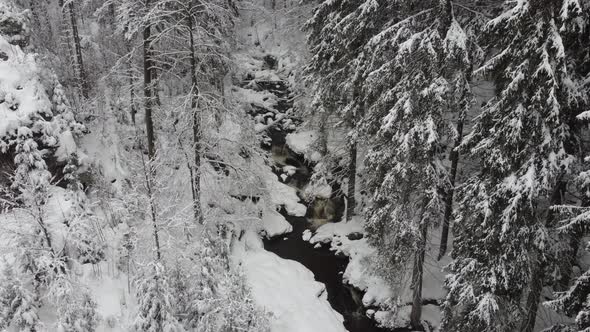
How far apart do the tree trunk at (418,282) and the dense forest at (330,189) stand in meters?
0.10

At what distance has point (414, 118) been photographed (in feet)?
35.8

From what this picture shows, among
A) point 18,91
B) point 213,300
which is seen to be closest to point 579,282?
point 213,300

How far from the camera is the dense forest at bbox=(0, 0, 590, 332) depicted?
8.26m

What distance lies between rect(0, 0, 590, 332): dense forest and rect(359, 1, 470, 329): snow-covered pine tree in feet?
0.21

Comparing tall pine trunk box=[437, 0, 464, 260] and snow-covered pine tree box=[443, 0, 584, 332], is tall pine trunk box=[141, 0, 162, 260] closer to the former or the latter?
snow-covered pine tree box=[443, 0, 584, 332]

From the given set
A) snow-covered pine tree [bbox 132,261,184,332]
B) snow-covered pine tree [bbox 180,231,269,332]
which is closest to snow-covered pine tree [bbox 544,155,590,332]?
snow-covered pine tree [bbox 180,231,269,332]

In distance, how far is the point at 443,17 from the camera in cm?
1050

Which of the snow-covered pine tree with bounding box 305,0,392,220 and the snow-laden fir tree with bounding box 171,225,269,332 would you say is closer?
the snow-laden fir tree with bounding box 171,225,269,332

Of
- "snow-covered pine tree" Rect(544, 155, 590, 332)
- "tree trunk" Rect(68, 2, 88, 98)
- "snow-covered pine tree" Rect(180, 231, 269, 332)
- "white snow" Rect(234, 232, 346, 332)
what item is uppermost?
"tree trunk" Rect(68, 2, 88, 98)

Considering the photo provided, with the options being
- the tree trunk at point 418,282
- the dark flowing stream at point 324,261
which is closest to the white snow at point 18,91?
the dark flowing stream at point 324,261

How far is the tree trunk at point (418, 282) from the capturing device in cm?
1220

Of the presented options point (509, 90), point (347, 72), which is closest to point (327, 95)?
point (347, 72)

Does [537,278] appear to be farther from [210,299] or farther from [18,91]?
[18,91]

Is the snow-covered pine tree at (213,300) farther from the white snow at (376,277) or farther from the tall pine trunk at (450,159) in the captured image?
the tall pine trunk at (450,159)
